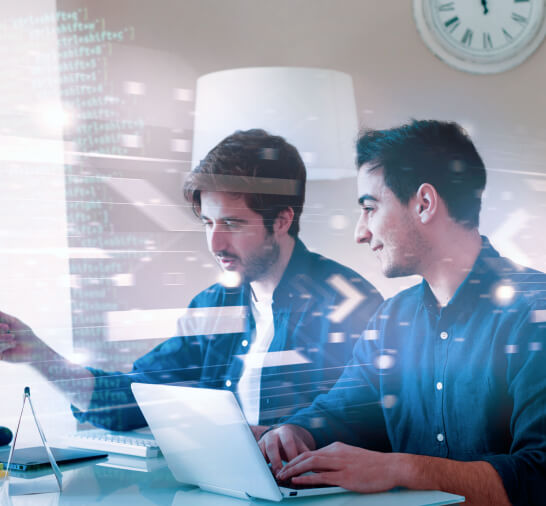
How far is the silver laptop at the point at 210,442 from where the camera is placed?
2.90 feet

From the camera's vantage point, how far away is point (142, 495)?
3.15 feet

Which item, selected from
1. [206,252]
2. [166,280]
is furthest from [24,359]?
[206,252]

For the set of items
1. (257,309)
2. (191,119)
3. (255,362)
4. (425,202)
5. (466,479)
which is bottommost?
(466,479)

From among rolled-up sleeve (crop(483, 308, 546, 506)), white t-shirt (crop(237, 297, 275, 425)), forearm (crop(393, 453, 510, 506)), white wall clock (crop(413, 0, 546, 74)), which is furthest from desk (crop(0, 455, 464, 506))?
white wall clock (crop(413, 0, 546, 74))

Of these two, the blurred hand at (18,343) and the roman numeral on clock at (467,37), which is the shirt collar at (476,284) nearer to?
the roman numeral on clock at (467,37)

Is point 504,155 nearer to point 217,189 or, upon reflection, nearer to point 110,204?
point 217,189

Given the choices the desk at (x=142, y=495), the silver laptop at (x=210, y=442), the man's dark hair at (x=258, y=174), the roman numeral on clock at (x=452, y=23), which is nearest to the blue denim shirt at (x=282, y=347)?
the man's dark hair at (x=258, y=174)

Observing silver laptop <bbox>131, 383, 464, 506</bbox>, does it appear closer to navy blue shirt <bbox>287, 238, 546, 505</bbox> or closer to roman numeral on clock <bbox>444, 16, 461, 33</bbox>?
navy blue shirt <bbox>287, 238, 546, 505</bbox>

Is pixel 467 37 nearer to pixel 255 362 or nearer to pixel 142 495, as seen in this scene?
pixel 255 362

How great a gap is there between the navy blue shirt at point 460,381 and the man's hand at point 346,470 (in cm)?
29

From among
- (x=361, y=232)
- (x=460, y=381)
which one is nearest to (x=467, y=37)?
(x=361, y=232)

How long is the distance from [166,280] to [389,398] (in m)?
0.53

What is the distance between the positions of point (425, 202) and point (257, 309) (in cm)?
44

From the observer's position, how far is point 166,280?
1.44 meters
